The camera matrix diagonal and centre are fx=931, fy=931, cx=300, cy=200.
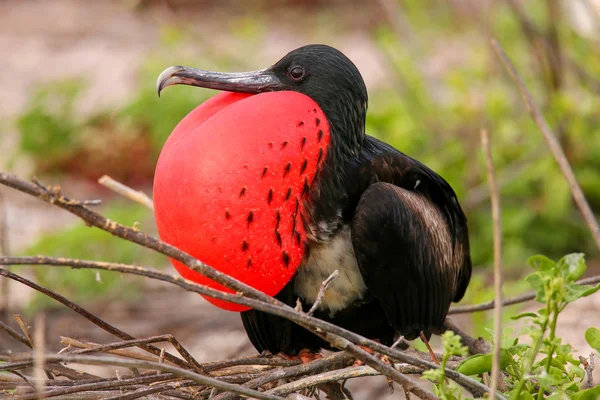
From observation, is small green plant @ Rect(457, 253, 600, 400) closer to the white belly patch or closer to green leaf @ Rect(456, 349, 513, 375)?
green leaf @ Rect(456, 349, 513, 375)

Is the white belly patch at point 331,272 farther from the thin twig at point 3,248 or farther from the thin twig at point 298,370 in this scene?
the thin twig at point 3,248

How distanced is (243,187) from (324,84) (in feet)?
1.24

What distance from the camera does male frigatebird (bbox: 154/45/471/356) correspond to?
1.67 m

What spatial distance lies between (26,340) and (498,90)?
3.47 meters

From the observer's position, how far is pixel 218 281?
148 cm

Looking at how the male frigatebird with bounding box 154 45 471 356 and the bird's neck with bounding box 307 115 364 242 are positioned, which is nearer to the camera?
the male frigatebird with bounding box 154 45 471 356

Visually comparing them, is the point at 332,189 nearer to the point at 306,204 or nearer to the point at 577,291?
the point at 306,204

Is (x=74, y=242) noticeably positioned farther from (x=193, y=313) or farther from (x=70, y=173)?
(x=70, y=173)

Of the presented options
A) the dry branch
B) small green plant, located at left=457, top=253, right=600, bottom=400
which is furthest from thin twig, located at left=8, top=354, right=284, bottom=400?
small green plant, located at left=457, top=253, right=600, bottom=400

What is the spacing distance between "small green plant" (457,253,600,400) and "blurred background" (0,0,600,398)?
0.89m

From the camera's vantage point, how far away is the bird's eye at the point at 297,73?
1950 millimetres

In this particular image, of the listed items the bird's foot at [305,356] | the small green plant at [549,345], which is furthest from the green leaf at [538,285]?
the bird's foot at [305,356]

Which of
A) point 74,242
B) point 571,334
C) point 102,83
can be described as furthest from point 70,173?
point 571,334

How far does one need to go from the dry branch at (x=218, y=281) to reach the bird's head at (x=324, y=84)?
0.48 meters
